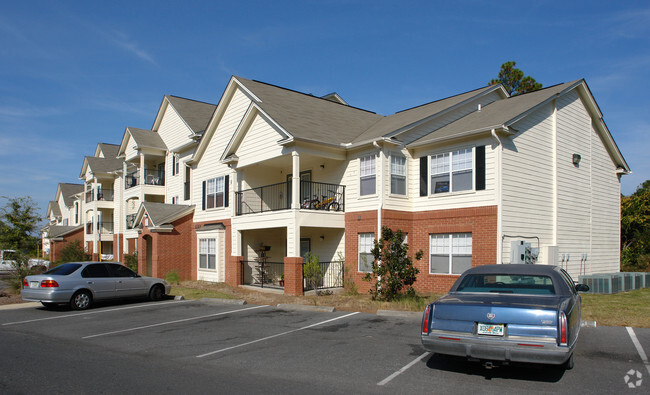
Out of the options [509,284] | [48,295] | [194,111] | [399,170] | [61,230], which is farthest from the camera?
[61,230]

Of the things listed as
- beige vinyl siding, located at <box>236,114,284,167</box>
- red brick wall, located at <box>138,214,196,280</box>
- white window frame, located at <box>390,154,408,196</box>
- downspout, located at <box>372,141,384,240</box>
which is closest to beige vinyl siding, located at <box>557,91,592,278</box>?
white window frame, located at <box>390,154,408,196</box>

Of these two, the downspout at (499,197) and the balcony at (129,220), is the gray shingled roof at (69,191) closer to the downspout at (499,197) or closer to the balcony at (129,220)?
the balcony at (129,220)

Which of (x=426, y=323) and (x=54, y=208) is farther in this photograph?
(x=54, y=208)

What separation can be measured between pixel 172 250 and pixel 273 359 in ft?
61.3

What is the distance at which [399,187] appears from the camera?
19.1m

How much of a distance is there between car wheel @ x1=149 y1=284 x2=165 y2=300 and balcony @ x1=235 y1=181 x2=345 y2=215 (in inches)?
194

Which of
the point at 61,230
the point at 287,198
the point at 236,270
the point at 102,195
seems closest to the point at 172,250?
the point at 236,270

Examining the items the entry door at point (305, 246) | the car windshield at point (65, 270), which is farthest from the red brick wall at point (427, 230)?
the car windshield at point (65, 270)

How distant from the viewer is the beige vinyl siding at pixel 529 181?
55.6ft

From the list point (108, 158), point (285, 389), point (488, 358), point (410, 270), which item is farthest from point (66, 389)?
point (108, 158)

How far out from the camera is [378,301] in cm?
1595

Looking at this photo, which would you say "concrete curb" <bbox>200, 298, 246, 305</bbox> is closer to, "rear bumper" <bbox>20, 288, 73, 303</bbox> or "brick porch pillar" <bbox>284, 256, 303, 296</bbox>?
"brick porch pillar" <bbox>284, 256, 303, 296</bbox>

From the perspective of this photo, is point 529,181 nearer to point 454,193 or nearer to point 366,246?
point 454,193

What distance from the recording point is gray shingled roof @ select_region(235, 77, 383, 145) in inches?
779
